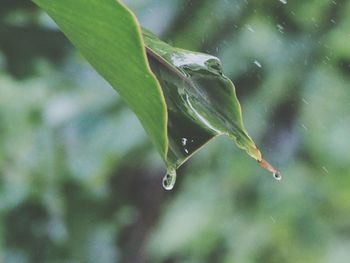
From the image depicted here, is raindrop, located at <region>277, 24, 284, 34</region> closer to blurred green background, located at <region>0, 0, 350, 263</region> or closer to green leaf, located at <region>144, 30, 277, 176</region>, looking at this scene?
blurred green background, located at <region>0, 0, 350, 263</region>

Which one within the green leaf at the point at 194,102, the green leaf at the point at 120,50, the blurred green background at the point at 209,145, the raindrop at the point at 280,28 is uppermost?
the green leaf at the point at 120,50

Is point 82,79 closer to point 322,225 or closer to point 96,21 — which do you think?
point 322,225

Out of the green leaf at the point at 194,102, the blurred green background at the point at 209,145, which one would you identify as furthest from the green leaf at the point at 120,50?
the blurred green background at the point at 209,145

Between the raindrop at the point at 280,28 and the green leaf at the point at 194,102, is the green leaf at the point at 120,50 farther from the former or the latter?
the raindrop at the point at 280,28

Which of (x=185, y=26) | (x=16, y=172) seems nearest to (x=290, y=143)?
(x=185, y=26)

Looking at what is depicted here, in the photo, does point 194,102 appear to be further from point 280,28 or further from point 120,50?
point 280,28

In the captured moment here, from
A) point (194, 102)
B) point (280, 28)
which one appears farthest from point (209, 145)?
point (194, 102)

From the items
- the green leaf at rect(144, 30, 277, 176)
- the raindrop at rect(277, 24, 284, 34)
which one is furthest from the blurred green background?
the green leaf at rect(144, 30, 277, 176)
